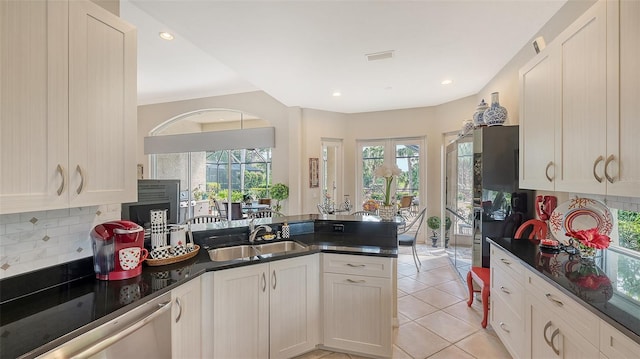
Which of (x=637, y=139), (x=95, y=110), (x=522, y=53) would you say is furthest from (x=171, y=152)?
(x=637, y=139)

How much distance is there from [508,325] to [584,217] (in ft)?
3.12

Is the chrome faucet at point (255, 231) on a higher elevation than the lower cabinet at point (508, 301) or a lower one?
higher

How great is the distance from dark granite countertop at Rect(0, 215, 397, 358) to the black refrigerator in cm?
128

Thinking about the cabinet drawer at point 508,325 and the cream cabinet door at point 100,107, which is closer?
the cream cabinet door at point 100,107

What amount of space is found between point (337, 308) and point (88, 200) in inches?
69.5

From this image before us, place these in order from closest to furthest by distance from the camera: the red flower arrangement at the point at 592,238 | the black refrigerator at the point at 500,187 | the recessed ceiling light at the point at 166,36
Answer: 1. the red flower arrangement at the point at 592,238
2. the black refrigerator at the point at 500,187
3. the recessed ceiling light at the point at 166,36

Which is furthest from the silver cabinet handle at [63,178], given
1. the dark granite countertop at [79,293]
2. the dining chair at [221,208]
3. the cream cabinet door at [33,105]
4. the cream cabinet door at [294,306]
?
the dining chair at [221,208]

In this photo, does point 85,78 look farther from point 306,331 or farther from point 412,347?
point 412,347

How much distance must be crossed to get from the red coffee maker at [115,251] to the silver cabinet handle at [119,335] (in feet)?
1.20

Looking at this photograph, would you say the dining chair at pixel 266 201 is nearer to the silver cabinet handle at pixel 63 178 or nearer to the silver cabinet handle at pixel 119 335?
the silver cabinet handle at pixel 119 335

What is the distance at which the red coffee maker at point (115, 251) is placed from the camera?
5.04 feet

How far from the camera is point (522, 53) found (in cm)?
304

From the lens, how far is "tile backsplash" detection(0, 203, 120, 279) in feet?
4.24

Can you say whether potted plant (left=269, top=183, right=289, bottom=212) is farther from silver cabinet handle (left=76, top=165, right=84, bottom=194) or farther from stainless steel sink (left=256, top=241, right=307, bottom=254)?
silver cabinet handle (left=76, top=165, right=84, bottom=194)
